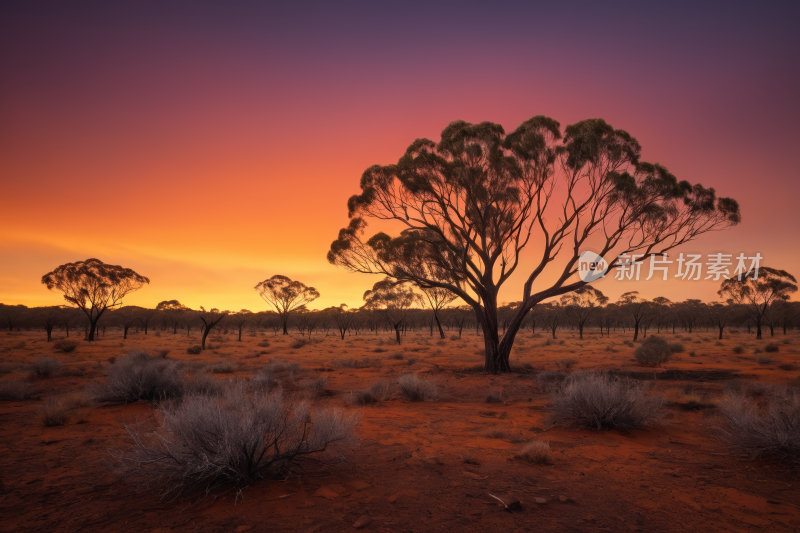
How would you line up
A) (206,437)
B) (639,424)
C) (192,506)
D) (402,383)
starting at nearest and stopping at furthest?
(192,506) < (206,437) < (639,424) < (402,383)

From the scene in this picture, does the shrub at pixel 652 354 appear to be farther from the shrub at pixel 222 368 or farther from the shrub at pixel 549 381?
the shrub at pixel 222 368

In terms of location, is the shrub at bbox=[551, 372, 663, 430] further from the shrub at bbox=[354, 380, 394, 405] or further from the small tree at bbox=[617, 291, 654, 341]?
the small tree at bbox=[617, 291, 654, 341]

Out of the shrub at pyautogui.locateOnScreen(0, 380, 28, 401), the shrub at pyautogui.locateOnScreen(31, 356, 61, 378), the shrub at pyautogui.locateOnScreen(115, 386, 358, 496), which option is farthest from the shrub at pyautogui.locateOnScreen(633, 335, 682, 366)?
the shrub at pyautogui.locateOnScreen(31, 356, 61, 378)

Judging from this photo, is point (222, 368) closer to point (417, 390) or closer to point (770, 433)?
point (417, 390)

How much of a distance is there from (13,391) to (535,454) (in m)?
12.4

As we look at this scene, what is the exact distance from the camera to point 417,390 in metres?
10.8

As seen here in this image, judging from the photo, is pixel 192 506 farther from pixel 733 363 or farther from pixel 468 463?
pixel 733 363

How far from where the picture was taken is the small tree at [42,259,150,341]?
36531 mm

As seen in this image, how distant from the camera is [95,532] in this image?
3340 mm

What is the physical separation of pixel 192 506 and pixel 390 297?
48979 mm

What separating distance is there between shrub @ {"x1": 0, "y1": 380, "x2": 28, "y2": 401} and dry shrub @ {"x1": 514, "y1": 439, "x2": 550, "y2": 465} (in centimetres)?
1206

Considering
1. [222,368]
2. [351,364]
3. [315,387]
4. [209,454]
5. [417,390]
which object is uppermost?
[209,454]

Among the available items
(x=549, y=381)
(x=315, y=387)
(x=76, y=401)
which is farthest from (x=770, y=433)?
(x=76, y=401)

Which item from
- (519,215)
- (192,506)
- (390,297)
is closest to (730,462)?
(192,506)
